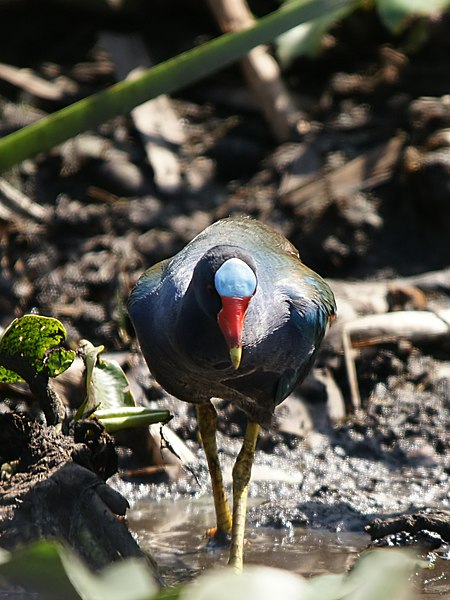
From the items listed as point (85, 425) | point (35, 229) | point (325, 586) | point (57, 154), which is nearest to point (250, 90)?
point (57, 154)

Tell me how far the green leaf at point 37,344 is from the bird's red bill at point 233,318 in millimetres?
629

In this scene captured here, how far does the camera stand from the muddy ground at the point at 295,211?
16.8 feet

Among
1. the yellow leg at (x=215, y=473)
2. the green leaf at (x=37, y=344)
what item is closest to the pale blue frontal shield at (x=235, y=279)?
the green leaf at (x=37, y=344)

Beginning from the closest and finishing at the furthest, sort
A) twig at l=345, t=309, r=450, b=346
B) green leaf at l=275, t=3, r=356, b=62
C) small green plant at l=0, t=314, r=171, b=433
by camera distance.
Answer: small green plant at l=0, t=314, r=171, b=433 < twig at l=345, t=309, r=450, b=346 < green leaf at l=275, t=3, r=356, b=62

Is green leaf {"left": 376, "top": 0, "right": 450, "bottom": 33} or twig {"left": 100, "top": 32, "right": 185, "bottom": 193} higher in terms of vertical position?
green leaf {"left": 376, "top": 0, "right": 450, "bottom": 33}

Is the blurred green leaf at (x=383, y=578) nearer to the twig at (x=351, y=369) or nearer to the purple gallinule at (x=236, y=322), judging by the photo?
the purple gallinule at (x=236, y=322)

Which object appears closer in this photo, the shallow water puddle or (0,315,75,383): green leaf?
(0,315,75,383): green leaf

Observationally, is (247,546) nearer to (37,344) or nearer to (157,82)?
(37,344)

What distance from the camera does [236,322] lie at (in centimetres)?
352

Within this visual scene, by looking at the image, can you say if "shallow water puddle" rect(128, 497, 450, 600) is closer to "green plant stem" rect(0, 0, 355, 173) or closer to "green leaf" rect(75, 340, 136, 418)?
"green leaf" rect(75, 340, 136, 418)

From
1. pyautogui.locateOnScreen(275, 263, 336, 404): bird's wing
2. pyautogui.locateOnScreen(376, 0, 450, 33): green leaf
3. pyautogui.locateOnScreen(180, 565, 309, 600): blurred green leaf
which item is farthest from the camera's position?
pyautogui.locateOnScreen(376, 0, 450, 33): green leaf

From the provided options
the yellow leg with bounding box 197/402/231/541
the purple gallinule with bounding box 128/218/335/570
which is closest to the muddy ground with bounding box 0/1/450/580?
the yellow leg with bounding box 197/402/231/541

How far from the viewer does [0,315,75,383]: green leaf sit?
3.80m

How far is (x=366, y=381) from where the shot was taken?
5.64 m
